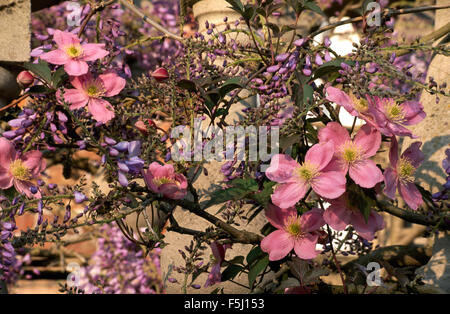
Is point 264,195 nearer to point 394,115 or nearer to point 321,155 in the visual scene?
point 321,155

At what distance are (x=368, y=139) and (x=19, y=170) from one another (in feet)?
2.28

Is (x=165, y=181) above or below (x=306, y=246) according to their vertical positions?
above

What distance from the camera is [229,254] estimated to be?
4.43 feet

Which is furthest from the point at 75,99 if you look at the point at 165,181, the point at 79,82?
the point at 165,181

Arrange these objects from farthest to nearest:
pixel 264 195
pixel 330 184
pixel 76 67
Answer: pixel 76 67 < pixel 264 195 < pixel 330 184

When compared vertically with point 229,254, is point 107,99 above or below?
above

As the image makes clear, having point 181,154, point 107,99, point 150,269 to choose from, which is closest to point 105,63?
point 107,99

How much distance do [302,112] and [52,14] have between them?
93.0 inches

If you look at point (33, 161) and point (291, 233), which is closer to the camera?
point (291, 233)

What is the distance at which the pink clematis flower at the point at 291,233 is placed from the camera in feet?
3.37

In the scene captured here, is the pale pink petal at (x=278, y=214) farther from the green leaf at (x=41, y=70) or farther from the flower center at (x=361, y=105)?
the green leaf at (x=41, y=70)

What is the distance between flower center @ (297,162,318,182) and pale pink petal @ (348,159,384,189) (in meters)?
0.06

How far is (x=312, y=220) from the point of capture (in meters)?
1.03
